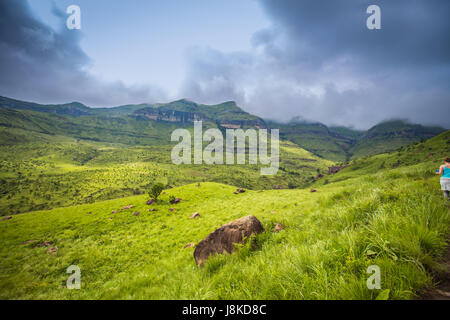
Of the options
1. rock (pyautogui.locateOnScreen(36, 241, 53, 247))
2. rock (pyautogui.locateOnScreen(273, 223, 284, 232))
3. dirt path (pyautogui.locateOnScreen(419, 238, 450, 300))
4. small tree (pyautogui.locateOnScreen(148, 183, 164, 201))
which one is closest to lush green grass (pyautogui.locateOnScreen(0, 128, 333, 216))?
small tree (pyautogui.locateOnScreen(148, 183, 164, 201))

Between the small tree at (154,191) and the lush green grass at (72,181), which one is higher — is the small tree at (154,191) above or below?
above

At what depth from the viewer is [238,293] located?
276 cm

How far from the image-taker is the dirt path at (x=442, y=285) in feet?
6.53

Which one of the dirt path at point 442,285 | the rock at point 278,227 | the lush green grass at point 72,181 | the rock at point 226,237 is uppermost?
the dirt path at point 442,285

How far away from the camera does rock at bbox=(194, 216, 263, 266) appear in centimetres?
649

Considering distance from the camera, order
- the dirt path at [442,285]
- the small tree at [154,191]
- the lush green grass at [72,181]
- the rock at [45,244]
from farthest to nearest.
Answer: the lush green grass at [72,181] < the small tree at [154,191] < the rock at [45,244] < the dirt path at [442,285]

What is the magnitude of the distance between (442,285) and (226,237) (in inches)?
223

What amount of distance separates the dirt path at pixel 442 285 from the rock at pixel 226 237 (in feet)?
15.5

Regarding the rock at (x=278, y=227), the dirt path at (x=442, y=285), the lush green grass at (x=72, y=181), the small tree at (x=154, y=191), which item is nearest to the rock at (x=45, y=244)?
the small tree at (x=154, y=191)

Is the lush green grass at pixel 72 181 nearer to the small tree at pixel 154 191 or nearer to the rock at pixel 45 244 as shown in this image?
the small tree at pixel 154 191
